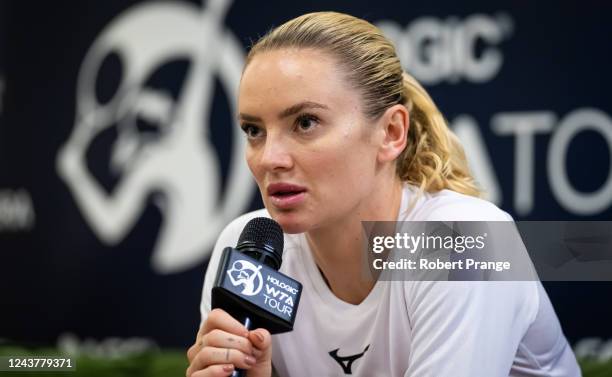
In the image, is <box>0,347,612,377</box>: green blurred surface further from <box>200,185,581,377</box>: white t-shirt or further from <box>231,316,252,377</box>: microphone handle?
<box>231,316,252,377</box>: microphone handle

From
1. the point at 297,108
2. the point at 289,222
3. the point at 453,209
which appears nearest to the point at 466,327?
the point at 453,209

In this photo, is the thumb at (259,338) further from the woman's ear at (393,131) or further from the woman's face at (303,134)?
the woman's ear at (393,131)

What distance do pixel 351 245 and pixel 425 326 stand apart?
0.29 metres

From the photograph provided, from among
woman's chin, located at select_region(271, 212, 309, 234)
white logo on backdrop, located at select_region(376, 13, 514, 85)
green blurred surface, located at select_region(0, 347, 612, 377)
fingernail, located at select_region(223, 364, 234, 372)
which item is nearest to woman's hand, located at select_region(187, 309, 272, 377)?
fingernail, located at select_region(223, 364, 234, 372)

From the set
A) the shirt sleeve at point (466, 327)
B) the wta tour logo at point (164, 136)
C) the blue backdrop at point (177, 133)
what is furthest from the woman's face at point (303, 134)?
the wta tour logo at point (164, 136)

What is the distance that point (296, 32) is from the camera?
1.50 m

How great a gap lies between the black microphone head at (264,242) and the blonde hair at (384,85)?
0.32m

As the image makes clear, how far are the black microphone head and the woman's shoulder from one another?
314mm

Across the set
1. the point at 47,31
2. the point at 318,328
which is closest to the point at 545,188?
the point at 318,328

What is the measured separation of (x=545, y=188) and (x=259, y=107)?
1.55 meters

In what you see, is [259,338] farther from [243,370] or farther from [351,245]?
[351,245]

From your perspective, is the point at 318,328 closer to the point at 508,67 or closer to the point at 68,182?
the point at 508,67

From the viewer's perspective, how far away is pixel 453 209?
1.46 m

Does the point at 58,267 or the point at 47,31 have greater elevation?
the point at 47,31
